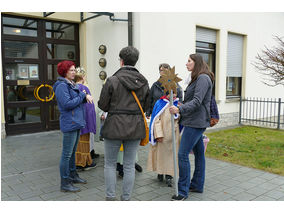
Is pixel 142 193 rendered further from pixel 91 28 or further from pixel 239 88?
pixel 239 88

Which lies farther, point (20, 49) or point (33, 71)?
point (33, 71)

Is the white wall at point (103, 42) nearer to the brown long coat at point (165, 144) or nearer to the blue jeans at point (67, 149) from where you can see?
the brown long coat at point (165, 144)

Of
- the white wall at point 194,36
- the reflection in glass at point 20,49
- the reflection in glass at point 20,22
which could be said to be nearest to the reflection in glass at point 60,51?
the reflection in glass at point 20,49

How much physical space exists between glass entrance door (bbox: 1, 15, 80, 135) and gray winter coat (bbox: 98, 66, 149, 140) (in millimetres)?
5321

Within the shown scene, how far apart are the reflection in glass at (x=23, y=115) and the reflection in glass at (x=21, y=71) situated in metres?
0.87

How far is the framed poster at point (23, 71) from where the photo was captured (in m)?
7.39

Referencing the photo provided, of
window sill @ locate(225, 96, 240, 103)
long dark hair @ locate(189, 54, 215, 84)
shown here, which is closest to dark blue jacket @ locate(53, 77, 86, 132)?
long dark hair @ locate(189, 54, 215, 84)

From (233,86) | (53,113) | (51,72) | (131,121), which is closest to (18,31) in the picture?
Result: (51,72)

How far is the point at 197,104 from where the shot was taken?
3289mm

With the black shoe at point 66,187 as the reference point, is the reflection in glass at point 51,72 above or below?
above

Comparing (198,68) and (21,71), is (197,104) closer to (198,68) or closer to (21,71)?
(198,68)

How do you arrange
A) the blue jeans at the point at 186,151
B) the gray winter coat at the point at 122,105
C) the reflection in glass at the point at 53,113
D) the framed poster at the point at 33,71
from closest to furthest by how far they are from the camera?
the gray winter coat at the point at 122,105 < the blue jeans at the point at 186,151 < the framed poster at the point at 33,71 < the reflection in glass at the point at 53,113

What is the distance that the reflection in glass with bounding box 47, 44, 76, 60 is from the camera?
7.86 metres

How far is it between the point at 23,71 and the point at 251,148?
633 cm
